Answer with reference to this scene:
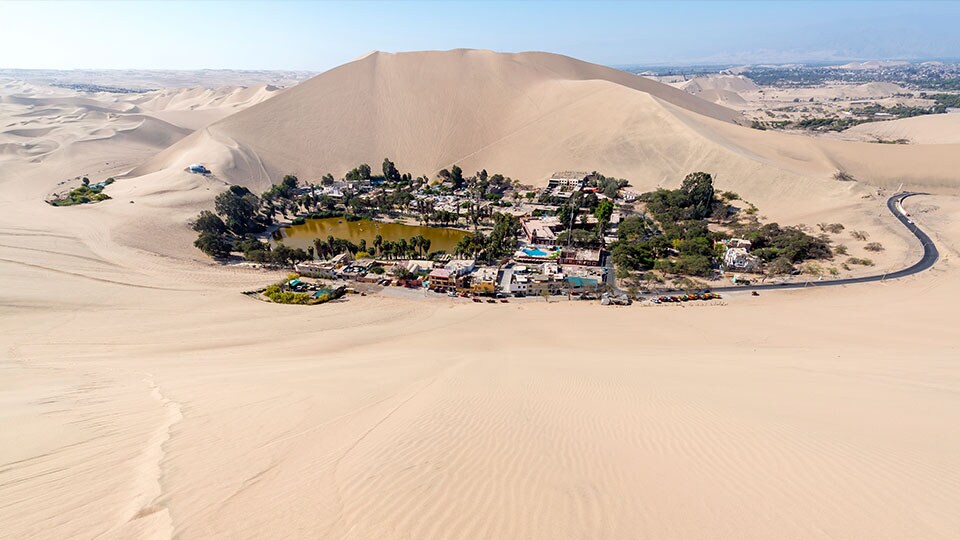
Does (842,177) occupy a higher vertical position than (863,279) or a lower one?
higher

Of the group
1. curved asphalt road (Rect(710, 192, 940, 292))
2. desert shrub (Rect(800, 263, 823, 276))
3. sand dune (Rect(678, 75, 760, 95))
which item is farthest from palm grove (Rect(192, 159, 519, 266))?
sand dune (Rect(678, 75, 760, 95))

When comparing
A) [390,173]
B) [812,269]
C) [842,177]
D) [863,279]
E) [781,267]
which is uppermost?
[842,177]

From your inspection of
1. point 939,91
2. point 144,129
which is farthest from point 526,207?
point 939,91

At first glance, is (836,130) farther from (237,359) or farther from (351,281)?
(237,359)

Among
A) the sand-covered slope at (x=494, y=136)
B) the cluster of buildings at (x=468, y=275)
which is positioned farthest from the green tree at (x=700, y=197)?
the cluster of buildings at (x=468, y=275)

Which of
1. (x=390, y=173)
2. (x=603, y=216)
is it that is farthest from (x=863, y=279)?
Answer: (x=390, y=173)

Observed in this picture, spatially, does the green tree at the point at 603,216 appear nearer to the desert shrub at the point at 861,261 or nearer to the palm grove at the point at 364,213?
the palm grove at the point at 364,213

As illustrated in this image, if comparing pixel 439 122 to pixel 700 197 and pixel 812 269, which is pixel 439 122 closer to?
pixel 700 197
